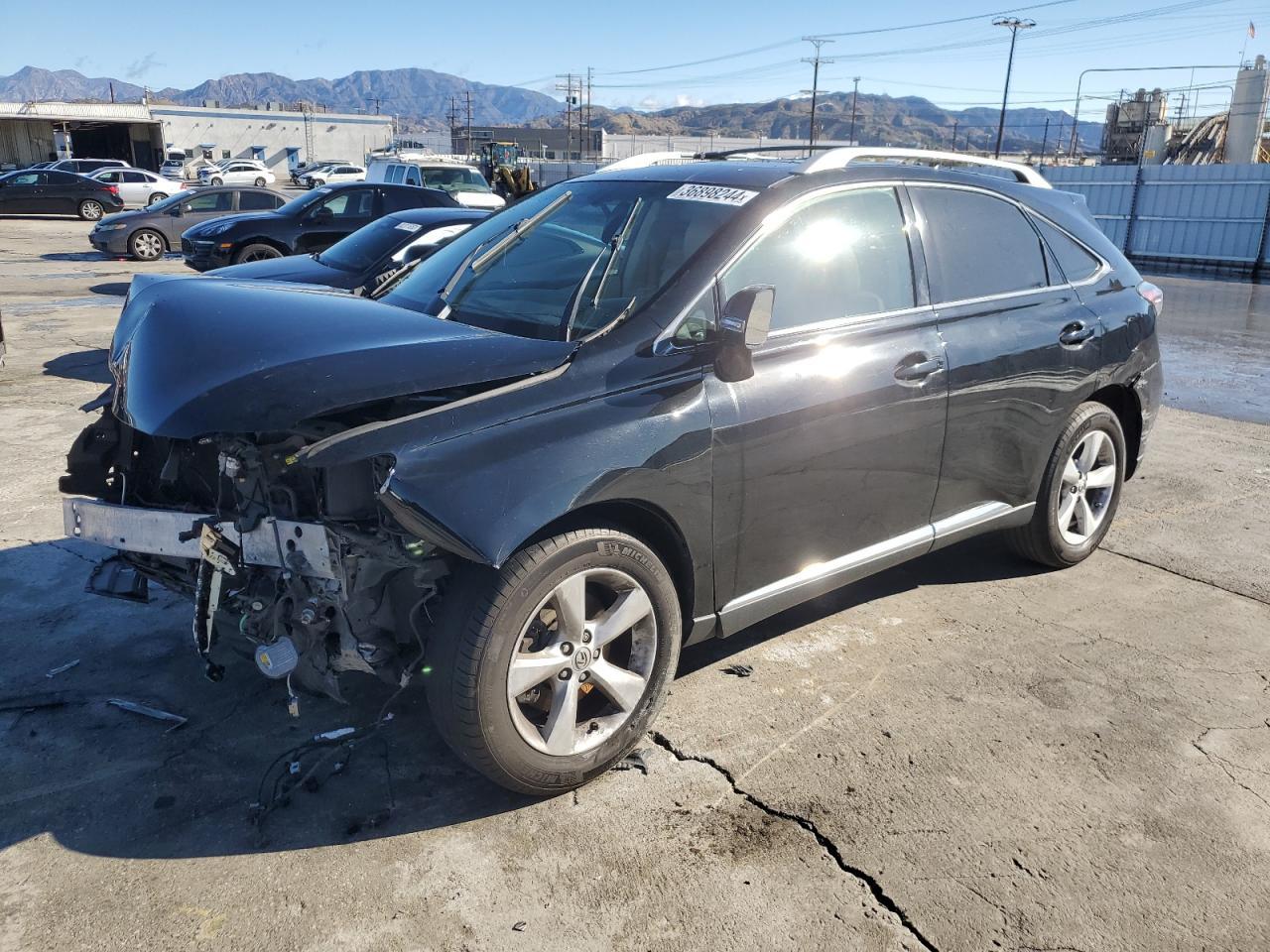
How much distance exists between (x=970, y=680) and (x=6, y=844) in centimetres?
323

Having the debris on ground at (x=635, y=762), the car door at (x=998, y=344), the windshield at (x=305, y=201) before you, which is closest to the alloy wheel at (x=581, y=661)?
the debris on ground at (x=635, y=762)

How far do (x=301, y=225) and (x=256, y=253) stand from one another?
876 millimetres

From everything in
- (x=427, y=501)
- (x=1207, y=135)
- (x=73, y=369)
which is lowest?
(x=73, y=369)

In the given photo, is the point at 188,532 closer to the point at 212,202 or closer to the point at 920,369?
the point at 920,369

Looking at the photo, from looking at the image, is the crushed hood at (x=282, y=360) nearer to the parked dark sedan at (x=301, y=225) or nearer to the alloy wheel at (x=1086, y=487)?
the alloy wheel at (x=1086, y=487)

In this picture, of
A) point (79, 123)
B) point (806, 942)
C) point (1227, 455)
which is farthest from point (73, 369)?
point (79, 123)

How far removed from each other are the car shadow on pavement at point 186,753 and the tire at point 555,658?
24 cm

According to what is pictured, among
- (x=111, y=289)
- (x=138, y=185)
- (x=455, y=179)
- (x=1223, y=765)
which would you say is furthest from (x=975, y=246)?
(x=138, y=185)

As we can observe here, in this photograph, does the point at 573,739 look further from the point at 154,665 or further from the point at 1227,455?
the point at 1227,455

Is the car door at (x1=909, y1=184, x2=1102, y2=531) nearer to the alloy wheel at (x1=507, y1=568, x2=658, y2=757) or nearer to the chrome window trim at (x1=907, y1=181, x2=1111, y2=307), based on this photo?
the chrome window trim at (x1=907, y1=181, x2=1111, y2=307)

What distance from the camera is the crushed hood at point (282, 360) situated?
267 centimetres

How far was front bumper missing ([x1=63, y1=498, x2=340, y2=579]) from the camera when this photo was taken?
2.74m

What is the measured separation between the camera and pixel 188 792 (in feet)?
9.81

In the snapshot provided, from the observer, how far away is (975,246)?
4.11m
